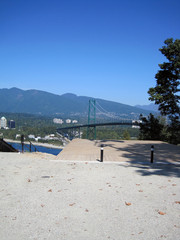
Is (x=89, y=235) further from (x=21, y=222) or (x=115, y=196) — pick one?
(x=115, y=196)

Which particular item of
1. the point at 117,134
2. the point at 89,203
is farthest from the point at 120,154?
the point at 117,134

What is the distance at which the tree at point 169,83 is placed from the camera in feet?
56.0

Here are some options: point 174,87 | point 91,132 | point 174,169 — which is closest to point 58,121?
point 91,132

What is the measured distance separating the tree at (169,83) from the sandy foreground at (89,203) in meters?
9.92

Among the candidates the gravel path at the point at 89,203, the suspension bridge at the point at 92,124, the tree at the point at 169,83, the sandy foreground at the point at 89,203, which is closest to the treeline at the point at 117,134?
the suspension bridge at the point at 92,124

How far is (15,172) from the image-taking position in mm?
7707

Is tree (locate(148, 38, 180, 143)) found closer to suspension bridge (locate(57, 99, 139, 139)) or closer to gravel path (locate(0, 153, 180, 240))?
Result: suspension bridge (locate(57, 99, 139, 139))

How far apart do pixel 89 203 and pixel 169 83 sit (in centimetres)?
1522

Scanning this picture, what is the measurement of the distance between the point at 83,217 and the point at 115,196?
1321 millimetres

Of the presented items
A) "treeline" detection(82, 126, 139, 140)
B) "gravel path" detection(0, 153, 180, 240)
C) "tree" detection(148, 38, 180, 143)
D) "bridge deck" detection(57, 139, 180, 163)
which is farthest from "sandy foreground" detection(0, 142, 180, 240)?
"treeline" detection(82, 126, 139, 140)

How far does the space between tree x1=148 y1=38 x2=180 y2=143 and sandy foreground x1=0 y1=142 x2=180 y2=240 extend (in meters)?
9.92

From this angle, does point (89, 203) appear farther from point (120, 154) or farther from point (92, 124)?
point (92, 124)

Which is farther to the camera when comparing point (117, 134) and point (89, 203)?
point (117, 134)

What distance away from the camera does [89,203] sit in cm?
484
